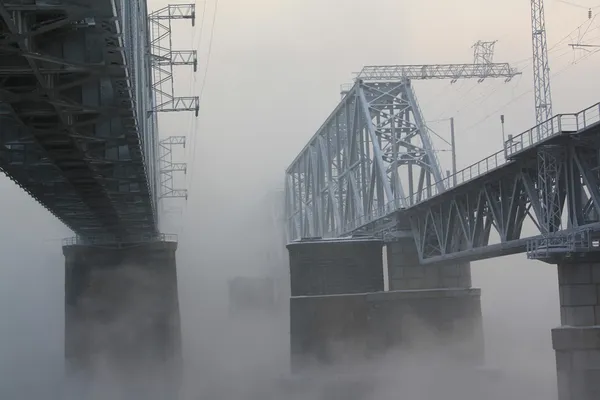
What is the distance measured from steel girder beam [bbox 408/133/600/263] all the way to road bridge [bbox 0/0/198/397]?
529 inches

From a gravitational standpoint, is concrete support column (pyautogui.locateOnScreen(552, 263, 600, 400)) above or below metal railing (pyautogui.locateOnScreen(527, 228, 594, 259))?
below

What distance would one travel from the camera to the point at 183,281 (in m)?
103

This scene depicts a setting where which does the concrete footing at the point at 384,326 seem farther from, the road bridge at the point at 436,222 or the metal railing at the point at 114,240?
the metal railing at the point at 114,240

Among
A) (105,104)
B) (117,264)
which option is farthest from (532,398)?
(105,104)

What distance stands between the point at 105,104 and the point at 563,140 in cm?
1596

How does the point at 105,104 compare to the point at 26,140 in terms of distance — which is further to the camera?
the point at 26,140

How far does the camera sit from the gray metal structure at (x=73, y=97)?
16.1 meters

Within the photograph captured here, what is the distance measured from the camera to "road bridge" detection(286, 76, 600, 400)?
30.8m

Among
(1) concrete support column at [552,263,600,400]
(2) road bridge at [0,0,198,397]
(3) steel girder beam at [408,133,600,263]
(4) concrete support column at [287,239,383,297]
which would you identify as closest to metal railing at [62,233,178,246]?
(2) road bridge at [0,0,198,397]

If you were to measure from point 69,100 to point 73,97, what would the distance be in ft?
0.57

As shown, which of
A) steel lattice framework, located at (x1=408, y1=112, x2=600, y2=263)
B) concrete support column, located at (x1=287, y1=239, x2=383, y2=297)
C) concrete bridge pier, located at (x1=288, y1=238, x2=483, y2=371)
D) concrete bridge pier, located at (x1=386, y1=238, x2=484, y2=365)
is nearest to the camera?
steel lattice framework, located at (x1=408, y1=112, x2=600, y2=263)

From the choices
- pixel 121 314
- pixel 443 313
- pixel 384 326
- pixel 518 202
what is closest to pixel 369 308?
pixel 384 326

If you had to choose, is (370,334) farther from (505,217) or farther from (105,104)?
(105,104)

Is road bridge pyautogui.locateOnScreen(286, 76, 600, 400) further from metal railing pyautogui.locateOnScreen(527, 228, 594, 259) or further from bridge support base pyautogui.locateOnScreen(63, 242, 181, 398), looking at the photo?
bridge support base pyautogui.locateOnScreen(63, 242, 181, 398)
